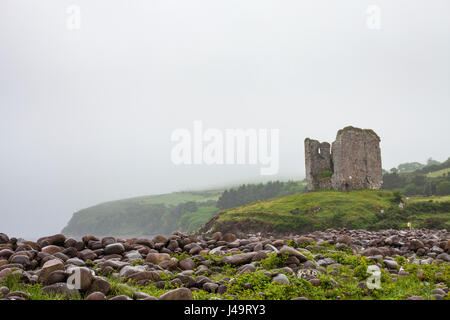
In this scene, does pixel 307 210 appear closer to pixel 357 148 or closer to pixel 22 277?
pixel 357 148

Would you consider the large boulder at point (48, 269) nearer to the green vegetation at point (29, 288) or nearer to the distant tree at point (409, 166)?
the green vegetation at point (29, 288)

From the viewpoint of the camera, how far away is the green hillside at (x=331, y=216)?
22.9m

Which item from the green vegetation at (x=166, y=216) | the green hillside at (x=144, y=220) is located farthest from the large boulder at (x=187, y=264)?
A: the green hillside at (x=144, y=220)

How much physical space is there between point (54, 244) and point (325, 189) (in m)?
35.0

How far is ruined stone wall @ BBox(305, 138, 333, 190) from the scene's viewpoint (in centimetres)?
4075

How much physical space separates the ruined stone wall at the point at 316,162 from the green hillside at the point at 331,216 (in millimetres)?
10356

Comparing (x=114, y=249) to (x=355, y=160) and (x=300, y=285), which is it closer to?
(x=300, y=285)

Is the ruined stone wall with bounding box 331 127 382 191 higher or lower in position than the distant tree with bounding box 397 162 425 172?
higher

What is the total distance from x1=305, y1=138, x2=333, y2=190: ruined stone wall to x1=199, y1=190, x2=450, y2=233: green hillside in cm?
1036

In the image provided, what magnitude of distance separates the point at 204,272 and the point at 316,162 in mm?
36215

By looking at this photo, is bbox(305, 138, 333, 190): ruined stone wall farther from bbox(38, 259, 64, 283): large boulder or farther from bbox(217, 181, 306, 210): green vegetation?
bbox(38, 259, 64, 283): large boulder

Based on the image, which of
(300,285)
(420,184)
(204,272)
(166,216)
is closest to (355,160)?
(420,184)

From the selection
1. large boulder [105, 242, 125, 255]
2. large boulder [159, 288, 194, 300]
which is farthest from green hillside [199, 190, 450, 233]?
large boulder [159, 288, 194, 300]
